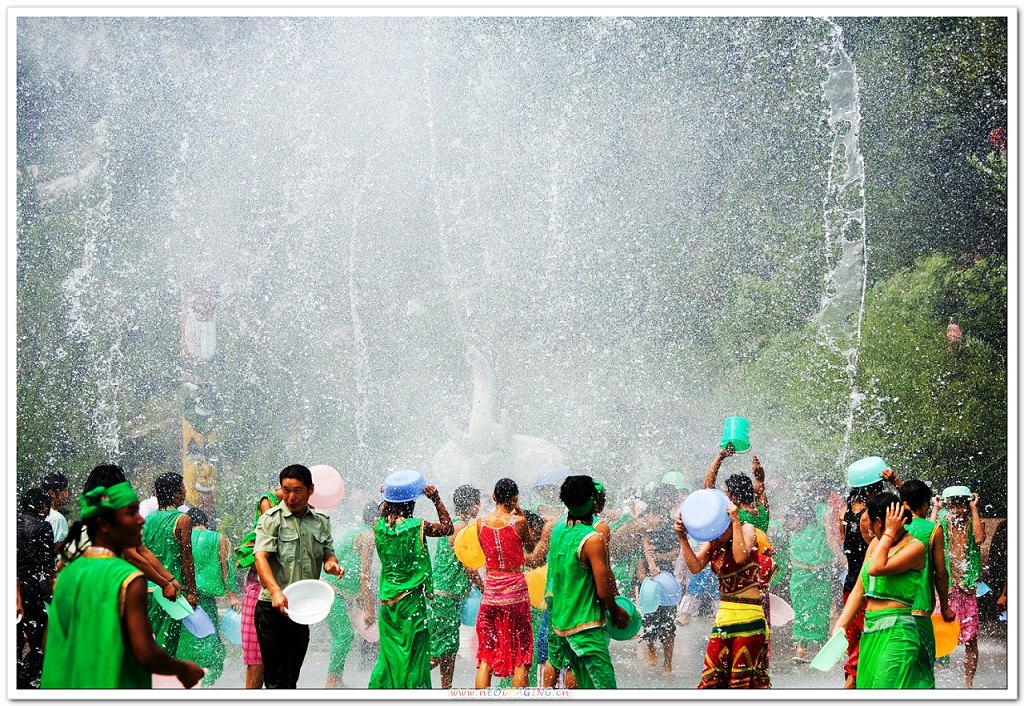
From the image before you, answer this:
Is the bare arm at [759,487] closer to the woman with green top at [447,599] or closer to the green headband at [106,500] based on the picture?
the woman with green top at [447,599]

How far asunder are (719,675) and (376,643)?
4.18 meters

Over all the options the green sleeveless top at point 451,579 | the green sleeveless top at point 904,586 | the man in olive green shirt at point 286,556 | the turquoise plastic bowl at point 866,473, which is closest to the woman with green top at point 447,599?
the green sleeveless top at point 451,579

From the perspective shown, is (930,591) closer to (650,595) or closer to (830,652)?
(830,652)

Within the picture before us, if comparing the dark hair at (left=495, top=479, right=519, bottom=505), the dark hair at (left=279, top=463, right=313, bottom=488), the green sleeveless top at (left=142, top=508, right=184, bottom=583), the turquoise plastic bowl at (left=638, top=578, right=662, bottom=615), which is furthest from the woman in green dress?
the turquoise plastic bowl at (left=638, top=578, right=662, bottom=615)

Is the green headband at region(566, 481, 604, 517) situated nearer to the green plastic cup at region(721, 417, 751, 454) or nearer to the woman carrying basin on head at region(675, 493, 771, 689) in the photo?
the woman carrying basin on head at region(675, 493, 771, 689)

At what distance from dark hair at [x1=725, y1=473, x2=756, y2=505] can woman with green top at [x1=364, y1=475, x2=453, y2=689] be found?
163 centimetres

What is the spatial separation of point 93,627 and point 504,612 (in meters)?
2.84

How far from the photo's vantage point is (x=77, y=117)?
10.8 meters

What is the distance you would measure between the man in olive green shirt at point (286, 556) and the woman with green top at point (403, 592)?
1.66 ft

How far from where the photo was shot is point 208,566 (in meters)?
7.62

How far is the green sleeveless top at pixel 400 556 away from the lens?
6.41m

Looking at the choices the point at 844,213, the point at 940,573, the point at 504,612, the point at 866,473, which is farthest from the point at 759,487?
the point at 844,213

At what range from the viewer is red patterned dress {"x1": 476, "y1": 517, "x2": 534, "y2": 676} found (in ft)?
21.0

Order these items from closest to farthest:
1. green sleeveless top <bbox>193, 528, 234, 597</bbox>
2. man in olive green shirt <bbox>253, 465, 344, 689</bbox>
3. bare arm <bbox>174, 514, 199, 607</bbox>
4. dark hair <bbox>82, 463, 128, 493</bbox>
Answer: dark hair <bbox>82, 463, 128, 493</bbox> < man in olive green shirt <bbox>253, 465, 344, 689</bbox> < bare arm <bbox>174, 514, 199, 607</bbox> < green sleeveless top <bbox>193, 528, 234, 597</bbox>
